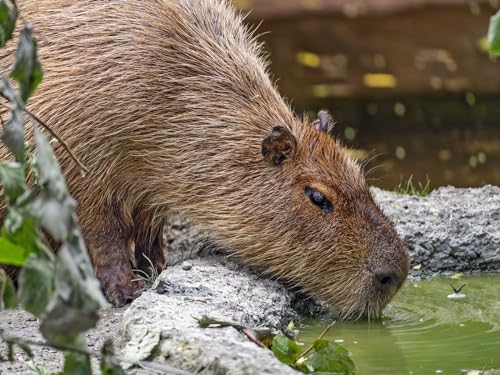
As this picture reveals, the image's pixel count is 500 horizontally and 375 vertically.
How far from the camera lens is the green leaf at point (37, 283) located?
9.69 feet

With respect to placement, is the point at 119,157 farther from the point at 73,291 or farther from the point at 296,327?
the point at 73,291

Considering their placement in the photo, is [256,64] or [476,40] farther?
[476,40]

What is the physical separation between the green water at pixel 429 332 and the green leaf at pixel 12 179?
79.5 inches

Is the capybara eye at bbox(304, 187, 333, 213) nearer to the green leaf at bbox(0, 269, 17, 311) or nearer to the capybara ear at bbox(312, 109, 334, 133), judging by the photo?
the capybara ear at bbox(312, 109, 334, 133)

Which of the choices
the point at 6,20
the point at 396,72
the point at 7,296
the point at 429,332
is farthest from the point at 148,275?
the point at 396,72

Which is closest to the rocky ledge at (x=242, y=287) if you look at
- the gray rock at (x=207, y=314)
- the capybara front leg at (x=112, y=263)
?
the gray rock at (x=207, y=314)

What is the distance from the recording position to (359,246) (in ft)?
18.5

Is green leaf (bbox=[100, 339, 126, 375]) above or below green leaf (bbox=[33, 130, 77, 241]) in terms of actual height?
below

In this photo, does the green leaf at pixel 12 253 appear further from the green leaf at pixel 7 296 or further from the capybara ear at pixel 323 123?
the capybara ear at pixel 323 123

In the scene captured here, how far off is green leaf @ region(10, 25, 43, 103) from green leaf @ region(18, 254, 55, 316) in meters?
0.44

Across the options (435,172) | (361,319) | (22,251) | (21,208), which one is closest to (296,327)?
(361,319)

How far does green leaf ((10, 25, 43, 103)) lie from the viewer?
3.03 meters

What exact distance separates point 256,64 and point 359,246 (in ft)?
3.78

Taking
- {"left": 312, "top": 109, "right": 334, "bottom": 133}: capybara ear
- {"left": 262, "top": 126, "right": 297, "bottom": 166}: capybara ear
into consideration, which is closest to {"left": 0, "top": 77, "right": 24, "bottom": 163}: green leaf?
{"left": 262, "top": 126, "right": 297, "bottom": 166}: capybara ear
